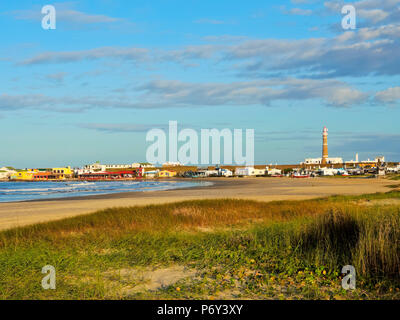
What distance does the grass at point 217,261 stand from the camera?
24.4 feet

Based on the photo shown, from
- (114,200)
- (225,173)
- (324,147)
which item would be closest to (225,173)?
(225,173)

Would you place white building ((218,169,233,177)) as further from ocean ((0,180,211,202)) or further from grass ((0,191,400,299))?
grass ((0,191,400,299))

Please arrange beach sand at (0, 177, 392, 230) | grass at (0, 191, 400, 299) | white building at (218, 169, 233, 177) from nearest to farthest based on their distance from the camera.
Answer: grass at (0, 191, 400, 299)
beach sand at (0, 177, 392, 230)
white building at (218, 169, 233, 177)

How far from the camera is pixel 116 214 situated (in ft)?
61.9

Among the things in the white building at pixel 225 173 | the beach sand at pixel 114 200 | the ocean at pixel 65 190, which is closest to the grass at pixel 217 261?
the beach sand at pixel 114 200

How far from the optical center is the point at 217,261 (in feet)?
31.5

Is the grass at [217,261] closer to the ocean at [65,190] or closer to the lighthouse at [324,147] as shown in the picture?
the ocean at [65,190]

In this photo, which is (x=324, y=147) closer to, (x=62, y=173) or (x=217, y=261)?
(x=62, y=173)

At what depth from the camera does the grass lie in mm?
7426

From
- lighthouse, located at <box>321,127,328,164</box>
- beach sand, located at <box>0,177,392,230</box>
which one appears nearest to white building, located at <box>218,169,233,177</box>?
lighthouse, located at <box>321,127,328,164</box>
